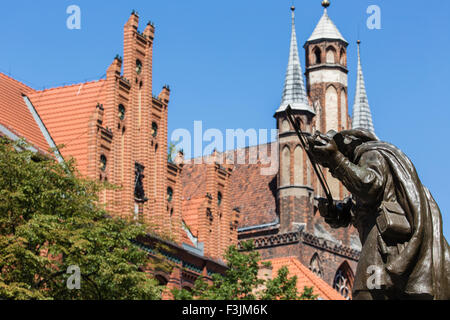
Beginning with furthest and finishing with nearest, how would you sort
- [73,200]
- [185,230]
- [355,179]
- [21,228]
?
[185,230] → [73,200] → [21,228] → [355,179]

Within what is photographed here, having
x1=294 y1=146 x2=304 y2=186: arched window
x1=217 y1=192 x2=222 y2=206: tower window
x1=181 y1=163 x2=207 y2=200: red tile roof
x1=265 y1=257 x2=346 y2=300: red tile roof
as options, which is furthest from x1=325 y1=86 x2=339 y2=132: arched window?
x1=217 y1=192 x2=222 y2=206: tower window

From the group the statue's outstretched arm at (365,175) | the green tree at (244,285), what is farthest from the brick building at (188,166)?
the statue's outstretched arm at (365,175)

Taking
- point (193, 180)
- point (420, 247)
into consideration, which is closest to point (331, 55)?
point (193, 180)

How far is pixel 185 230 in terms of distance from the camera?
4003 cm

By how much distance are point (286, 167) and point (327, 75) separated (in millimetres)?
6958

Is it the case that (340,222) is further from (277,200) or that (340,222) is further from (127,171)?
(277,200)

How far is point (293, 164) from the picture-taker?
49281 millimetres

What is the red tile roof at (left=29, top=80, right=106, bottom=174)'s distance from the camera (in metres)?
33.9

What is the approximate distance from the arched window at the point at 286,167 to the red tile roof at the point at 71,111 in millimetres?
14927

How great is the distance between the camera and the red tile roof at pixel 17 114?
110 ft

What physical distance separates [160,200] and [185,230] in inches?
147

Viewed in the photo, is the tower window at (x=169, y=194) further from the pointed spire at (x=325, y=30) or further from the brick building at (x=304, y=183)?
the pointed spire at (x=325, y=30)
